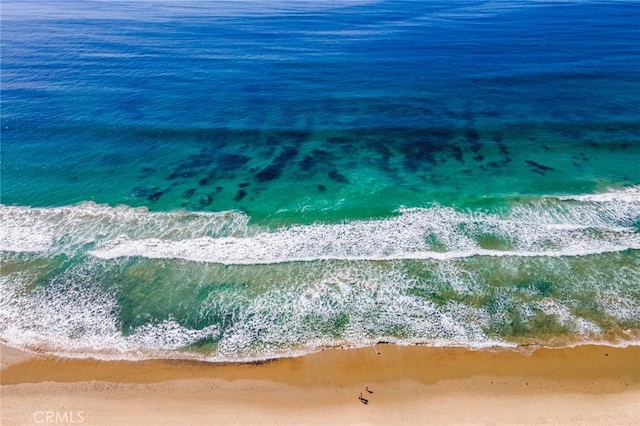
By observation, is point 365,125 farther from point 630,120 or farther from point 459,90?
point 630,120

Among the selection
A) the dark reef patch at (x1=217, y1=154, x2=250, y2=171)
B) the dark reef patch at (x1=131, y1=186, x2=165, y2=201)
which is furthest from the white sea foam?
the dark reef patch at (x1=217, y1=154, x2=250, y2=171)

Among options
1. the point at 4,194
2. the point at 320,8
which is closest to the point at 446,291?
the point at 4,194

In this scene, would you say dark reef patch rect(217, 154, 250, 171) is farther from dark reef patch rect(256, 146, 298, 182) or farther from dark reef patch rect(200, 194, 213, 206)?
dark reef patch rect(200, 194, 213, 206)

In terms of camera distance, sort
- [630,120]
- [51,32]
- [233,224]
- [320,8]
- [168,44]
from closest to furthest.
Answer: [233,224] → [630,120] → [168,44] → [51,32] → [320,8]

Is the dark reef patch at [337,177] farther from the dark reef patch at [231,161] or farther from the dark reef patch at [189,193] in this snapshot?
the dark reef patch at [189,193]

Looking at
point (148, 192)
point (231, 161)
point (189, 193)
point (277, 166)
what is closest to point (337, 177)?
point (277, 166)
